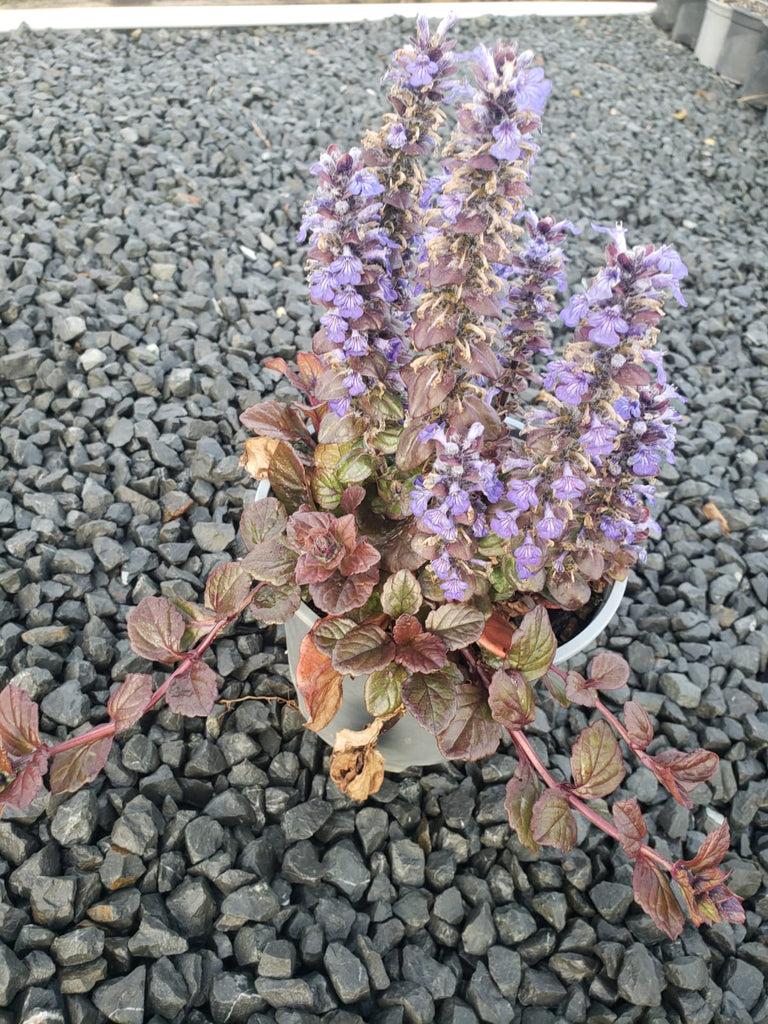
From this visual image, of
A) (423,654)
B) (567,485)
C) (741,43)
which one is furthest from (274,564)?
(741,43)

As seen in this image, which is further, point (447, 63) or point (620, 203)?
point (620, 203)

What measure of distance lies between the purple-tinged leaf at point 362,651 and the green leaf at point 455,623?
85mm

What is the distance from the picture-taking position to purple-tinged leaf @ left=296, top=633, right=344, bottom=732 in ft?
4.63

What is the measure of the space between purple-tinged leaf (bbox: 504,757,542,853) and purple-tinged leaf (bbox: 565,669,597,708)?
5.7 inches

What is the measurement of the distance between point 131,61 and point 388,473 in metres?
3.78

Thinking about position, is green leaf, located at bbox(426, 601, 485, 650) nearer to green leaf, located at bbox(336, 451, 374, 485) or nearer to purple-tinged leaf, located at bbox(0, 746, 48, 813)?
green leaf, located at bbox(336, 451, 374, 485)

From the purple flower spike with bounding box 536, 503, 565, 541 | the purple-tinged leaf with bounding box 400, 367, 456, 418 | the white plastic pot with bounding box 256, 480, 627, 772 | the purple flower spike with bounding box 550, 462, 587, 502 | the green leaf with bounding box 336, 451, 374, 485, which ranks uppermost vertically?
the purple-tinged leaf with bounding box 400, 367, 456, 418

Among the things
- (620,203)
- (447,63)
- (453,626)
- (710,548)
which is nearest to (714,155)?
(620,203)

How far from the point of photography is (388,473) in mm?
1508

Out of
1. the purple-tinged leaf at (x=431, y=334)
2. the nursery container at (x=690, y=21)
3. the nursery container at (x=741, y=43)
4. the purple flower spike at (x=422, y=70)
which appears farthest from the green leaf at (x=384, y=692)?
the nursery container at (x=690, y=21)

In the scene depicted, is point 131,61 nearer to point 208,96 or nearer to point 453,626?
point 208,96

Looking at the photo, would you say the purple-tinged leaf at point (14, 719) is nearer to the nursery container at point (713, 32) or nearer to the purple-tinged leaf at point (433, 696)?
the purple-tinged leaf at point (433, 696)

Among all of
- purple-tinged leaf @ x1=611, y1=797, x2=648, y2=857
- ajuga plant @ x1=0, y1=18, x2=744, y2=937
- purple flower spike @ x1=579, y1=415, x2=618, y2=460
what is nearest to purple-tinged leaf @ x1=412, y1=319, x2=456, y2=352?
ajuga plant @ x1=0, y1=18, x2=744, y2=937

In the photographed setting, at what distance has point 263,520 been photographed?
151 cm
